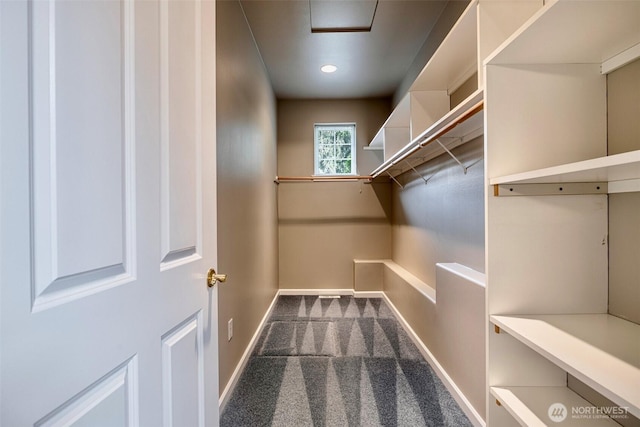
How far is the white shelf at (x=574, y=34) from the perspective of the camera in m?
0.69

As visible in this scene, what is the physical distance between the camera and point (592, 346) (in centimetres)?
75

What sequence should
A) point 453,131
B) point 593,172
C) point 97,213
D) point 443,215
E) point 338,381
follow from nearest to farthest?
A: point 97,213 < point 593,172 < point 453,131 < point 338,381 < point 443,215

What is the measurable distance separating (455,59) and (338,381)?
7.21ft

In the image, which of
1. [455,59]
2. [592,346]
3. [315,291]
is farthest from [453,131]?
[315,291]

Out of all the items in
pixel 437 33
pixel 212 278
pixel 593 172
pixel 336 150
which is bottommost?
pixel 212 278

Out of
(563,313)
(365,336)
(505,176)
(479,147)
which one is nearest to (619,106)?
(505,176)

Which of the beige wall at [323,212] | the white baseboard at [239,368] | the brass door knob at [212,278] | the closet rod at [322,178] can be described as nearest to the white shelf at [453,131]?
the closet rod at [322,178]

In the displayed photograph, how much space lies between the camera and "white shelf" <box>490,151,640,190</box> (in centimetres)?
57

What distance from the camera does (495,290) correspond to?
3.04ft

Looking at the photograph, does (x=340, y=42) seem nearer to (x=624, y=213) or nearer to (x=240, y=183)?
(x=240, y=183)

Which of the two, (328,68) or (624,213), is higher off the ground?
(328,68)

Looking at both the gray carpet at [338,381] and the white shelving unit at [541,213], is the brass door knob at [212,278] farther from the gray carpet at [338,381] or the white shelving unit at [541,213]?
the gray carpet at [338,381]

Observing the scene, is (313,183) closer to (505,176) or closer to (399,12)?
(399,12)

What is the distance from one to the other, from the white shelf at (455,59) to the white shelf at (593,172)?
896 mm
